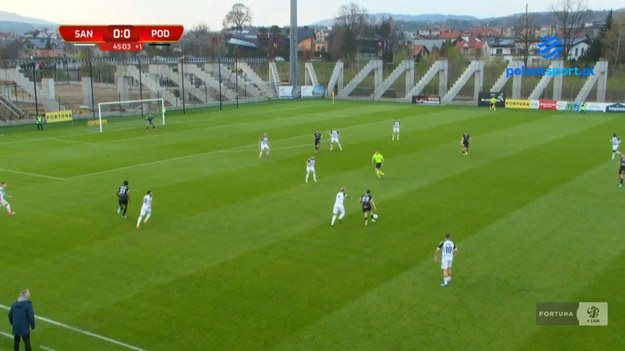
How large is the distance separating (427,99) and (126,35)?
147 ft

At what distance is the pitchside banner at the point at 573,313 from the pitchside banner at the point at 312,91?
231 ft

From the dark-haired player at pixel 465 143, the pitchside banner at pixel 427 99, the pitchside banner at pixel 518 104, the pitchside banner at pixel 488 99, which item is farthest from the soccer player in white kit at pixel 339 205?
the pitchside banner at pixel 427 99

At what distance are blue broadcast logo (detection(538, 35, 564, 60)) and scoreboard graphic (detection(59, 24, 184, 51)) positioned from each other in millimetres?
60391

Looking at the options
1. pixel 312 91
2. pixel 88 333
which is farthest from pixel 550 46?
pixel 88 333

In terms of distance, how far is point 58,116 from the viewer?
184 feet

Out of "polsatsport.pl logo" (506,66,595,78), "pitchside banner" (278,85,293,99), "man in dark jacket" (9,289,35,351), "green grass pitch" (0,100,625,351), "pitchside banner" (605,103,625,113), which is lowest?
"green grass pitch" (0,100,625,351)

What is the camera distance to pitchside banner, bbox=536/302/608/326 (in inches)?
583

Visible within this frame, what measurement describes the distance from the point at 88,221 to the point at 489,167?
2162 centimetres

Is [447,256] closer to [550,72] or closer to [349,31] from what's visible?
[550,72]

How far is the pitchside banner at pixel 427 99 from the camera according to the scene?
7531 cm

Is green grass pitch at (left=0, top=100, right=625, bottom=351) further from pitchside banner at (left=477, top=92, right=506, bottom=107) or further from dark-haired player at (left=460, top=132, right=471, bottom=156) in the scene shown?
pitchside banner at (left=477, top=92, right=506, bottom=107)

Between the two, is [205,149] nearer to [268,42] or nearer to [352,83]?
[352,83]

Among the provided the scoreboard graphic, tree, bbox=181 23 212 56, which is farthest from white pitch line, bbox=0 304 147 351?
tree, bbox=181 23 212 56

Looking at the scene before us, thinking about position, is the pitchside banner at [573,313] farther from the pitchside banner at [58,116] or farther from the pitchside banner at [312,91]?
the pitchside banner at [312,91]
